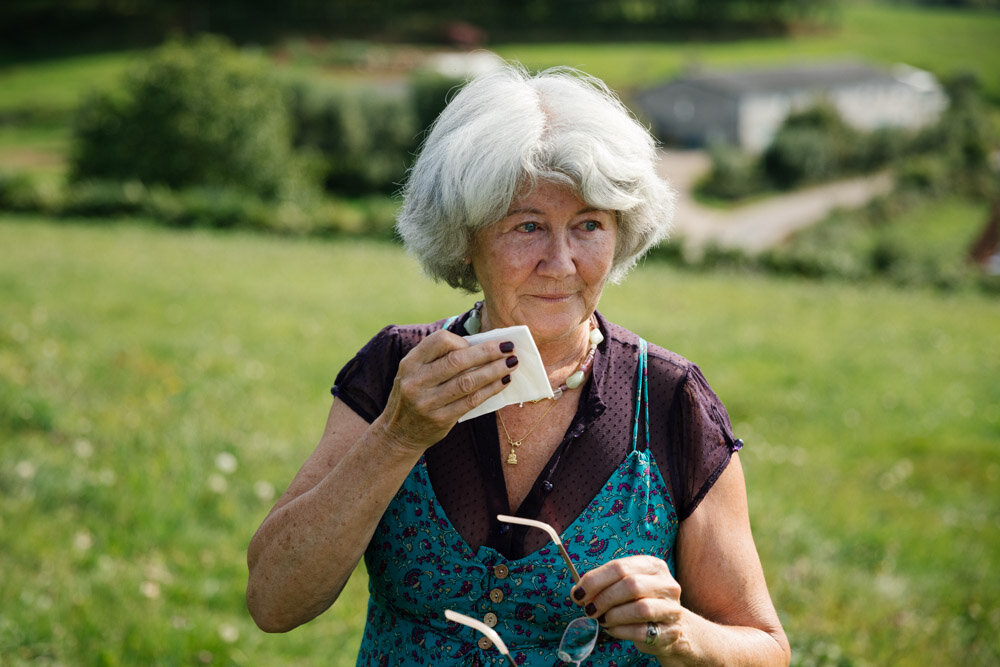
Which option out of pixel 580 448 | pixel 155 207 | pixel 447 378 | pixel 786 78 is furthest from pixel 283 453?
pixel 786 78

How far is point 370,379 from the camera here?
2268mm

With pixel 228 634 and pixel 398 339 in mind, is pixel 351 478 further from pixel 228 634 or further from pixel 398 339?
pixel 228 634

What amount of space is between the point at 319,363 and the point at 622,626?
6.65m

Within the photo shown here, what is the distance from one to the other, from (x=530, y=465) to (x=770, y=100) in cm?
6563

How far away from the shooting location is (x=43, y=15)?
6988cm

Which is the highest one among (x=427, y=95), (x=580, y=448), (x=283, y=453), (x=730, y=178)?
(x=580, y=448)

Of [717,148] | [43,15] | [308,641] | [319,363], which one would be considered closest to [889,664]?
[308,641]

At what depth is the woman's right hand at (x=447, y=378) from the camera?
1.85 m

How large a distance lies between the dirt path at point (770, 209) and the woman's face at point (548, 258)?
37.5m

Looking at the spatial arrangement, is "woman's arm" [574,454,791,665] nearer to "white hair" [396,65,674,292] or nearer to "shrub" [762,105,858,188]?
"white hair" [396,65,674,292]

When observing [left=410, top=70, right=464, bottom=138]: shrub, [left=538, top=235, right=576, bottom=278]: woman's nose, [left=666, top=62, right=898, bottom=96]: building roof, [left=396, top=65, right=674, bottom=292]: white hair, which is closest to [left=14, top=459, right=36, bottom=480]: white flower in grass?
[left=396, top=65, right=674, bottom=292]: white hair

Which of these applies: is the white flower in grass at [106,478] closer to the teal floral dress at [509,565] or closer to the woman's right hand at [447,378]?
the teal floral dress at [509,565]

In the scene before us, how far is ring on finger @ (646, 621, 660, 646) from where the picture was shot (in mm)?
1793

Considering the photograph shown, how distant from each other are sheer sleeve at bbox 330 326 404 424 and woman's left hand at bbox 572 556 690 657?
736 millimetres
